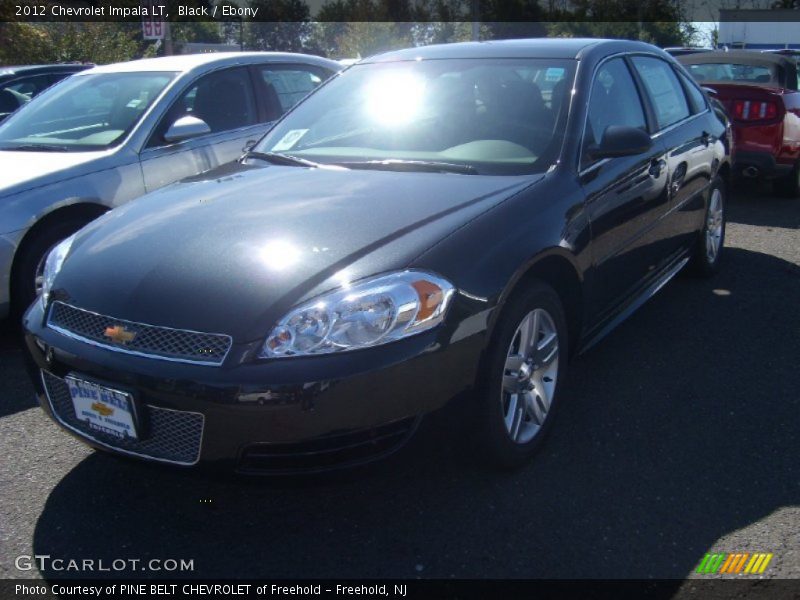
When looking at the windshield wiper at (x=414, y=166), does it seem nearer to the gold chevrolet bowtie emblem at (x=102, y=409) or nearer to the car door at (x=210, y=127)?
the gold chevrolet bowtie emblem at (x=102, y=409)

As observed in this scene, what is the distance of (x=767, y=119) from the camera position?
8289 mm

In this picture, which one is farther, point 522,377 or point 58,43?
point 58,43

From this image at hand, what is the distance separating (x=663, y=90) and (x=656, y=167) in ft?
2.75

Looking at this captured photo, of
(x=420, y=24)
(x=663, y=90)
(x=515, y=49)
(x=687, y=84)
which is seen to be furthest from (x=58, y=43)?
(x=420, y=24)

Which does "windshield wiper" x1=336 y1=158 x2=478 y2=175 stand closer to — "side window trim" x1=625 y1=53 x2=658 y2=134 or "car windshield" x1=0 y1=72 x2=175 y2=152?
"side window trim" x1=625 y1=53 x2=658 y2=134

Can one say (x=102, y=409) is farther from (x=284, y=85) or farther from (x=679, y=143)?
(x=284, y=85)

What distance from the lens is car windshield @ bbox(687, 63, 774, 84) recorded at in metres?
8.78

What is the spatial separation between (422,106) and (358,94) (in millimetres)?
443

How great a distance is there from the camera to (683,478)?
127 inches

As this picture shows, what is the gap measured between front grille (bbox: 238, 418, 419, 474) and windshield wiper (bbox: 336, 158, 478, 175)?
4.36ft

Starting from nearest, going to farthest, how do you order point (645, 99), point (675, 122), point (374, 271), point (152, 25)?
point (374, 271) < point (645, 99) < point (675, 122) < point (152, 25)

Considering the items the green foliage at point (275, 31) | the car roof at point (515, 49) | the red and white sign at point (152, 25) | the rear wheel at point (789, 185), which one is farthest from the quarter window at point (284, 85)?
the green foliage at point (275, 31)

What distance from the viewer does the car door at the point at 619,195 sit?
371cm

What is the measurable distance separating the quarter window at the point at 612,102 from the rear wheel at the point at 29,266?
2997 mm
